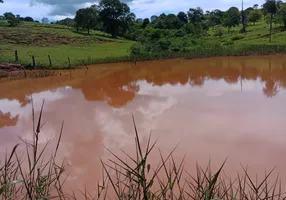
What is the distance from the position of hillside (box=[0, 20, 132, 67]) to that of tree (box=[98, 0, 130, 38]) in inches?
277

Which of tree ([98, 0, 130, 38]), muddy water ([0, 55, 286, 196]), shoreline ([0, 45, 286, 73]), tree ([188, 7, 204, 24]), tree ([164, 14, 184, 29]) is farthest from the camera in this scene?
tree ([188, 7, 204, 24])

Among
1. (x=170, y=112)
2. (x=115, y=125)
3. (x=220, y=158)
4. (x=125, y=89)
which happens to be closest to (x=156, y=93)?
(x=125, y=89)

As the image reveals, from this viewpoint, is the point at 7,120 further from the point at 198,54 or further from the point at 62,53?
the point at 198,54

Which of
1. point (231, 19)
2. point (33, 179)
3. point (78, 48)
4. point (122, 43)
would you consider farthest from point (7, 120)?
point (231, 19)

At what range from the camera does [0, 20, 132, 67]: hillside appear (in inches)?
886

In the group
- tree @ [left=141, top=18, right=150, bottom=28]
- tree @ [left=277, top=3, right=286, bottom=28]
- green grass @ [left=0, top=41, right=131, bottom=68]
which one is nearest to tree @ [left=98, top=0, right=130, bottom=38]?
tree @ [left=141, top=18, right=150, bottom=28]

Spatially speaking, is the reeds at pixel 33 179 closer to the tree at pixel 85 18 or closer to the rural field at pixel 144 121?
the rural field at pixel 144 121

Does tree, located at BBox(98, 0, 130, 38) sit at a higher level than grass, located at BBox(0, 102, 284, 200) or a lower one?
higher

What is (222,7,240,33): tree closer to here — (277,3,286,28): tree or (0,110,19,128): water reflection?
(277,3,286,28): tree

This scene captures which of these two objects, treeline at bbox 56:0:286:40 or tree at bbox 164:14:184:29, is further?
tree at bbox 164:14:184:29

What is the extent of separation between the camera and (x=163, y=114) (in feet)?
29.1

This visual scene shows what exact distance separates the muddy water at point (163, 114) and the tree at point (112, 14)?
23.2 m

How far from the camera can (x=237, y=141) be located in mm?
6297

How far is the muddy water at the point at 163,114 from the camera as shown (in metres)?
5.75
